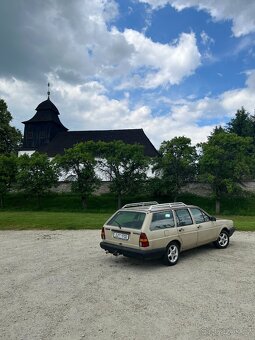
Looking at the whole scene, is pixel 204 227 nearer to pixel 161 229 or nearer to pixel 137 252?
pixel 161 229

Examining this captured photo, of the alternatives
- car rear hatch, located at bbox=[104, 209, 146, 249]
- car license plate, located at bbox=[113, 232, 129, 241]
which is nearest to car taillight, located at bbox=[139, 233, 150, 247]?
car rear hatch, located at bbox=[104, 209, 146, 249]

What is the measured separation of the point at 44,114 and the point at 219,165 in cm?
3898

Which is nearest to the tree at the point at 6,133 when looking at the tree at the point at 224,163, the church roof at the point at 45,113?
the church roof at the point at 45,113

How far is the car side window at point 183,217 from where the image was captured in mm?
8531

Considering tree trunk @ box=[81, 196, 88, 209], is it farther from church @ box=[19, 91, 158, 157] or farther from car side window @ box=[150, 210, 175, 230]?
car side window @ box=[150, 210, 175, 230]

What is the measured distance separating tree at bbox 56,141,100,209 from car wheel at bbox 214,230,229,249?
22300mm

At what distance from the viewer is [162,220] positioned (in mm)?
8070

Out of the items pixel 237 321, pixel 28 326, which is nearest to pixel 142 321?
pixel 237 321

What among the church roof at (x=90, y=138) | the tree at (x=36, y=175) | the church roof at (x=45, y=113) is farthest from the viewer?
the church roof at (x=45, y=113)

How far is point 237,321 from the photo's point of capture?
4.61 metres

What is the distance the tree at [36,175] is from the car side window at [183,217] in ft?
83.2

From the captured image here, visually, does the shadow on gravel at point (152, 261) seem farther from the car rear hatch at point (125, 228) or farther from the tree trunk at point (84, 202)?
the tree trunk at point (84, 202)

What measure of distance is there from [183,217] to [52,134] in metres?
50.9

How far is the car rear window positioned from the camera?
783 cm
